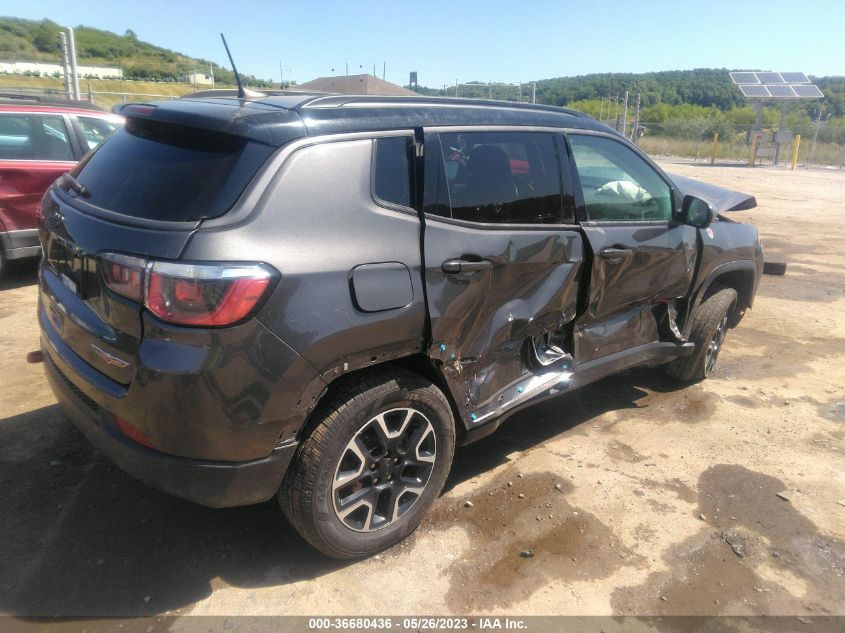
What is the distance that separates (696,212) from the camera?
13.1ft

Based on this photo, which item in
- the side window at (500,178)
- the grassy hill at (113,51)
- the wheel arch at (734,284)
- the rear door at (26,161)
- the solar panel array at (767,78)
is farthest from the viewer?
the grassy hill at (113,51)

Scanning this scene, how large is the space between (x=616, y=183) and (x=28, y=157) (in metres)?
5.68

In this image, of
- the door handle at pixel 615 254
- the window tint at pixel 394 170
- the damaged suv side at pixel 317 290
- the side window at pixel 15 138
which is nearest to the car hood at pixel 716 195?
the door handle at pixel 615 254

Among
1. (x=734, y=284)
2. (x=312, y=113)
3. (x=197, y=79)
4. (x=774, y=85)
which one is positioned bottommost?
(x=734, y=284)

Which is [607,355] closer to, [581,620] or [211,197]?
[581,620]

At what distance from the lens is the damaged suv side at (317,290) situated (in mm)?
2197

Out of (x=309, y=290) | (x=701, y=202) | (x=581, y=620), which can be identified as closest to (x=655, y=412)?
(x=701, y=202)

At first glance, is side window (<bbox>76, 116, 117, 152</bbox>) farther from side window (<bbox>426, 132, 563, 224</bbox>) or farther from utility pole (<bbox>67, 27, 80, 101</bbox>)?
utility pole (<bbox>67, 27, 80, 101</bbox>)

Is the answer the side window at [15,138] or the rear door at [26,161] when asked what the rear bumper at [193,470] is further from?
the side window at [15,138]

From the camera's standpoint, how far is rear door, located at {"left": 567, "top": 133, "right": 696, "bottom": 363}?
3539mm

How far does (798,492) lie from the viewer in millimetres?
3469

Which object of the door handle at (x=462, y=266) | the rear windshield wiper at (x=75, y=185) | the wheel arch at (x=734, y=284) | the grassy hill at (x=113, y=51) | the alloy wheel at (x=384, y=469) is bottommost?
the alloy wheel at (x=384, y=469)

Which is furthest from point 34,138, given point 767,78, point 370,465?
point 767,78

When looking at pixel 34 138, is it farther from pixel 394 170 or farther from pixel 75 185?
pixel 394 170
